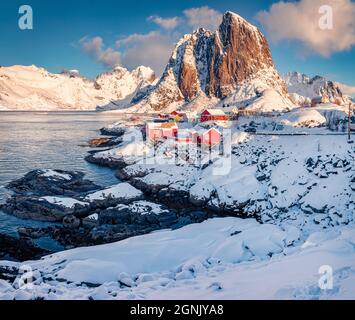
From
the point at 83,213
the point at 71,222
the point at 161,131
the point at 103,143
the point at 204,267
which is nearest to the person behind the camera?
the point at 204,267

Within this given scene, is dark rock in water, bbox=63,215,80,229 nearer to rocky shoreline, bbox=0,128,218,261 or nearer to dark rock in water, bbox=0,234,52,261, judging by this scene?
rocky shoreline, bbox=0,128,218,261

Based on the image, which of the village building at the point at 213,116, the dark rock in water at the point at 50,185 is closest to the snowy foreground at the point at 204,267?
the dark rock in water at the point at 50,185

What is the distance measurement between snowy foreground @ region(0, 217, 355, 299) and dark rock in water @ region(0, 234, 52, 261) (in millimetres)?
3228

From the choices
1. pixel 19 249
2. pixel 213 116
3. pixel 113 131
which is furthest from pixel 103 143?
pixel 19 249

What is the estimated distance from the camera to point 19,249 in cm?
2020

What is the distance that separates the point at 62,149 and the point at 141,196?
110ft

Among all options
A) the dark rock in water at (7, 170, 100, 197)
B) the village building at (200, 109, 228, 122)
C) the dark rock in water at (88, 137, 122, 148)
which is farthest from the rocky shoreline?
the village building at (200, 109, 228, 122)

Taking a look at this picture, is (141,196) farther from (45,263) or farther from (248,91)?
(248,91)

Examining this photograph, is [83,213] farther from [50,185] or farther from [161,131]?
[161,131]

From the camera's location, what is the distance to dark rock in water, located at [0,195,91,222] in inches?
998

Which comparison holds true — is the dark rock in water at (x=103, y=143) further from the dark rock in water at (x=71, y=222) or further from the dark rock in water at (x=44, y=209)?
the dark rock in water at (x=71, y=222)

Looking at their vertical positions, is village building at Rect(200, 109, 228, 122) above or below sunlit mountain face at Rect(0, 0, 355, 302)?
above

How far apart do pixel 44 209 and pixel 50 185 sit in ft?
23.9

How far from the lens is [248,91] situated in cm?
16688
